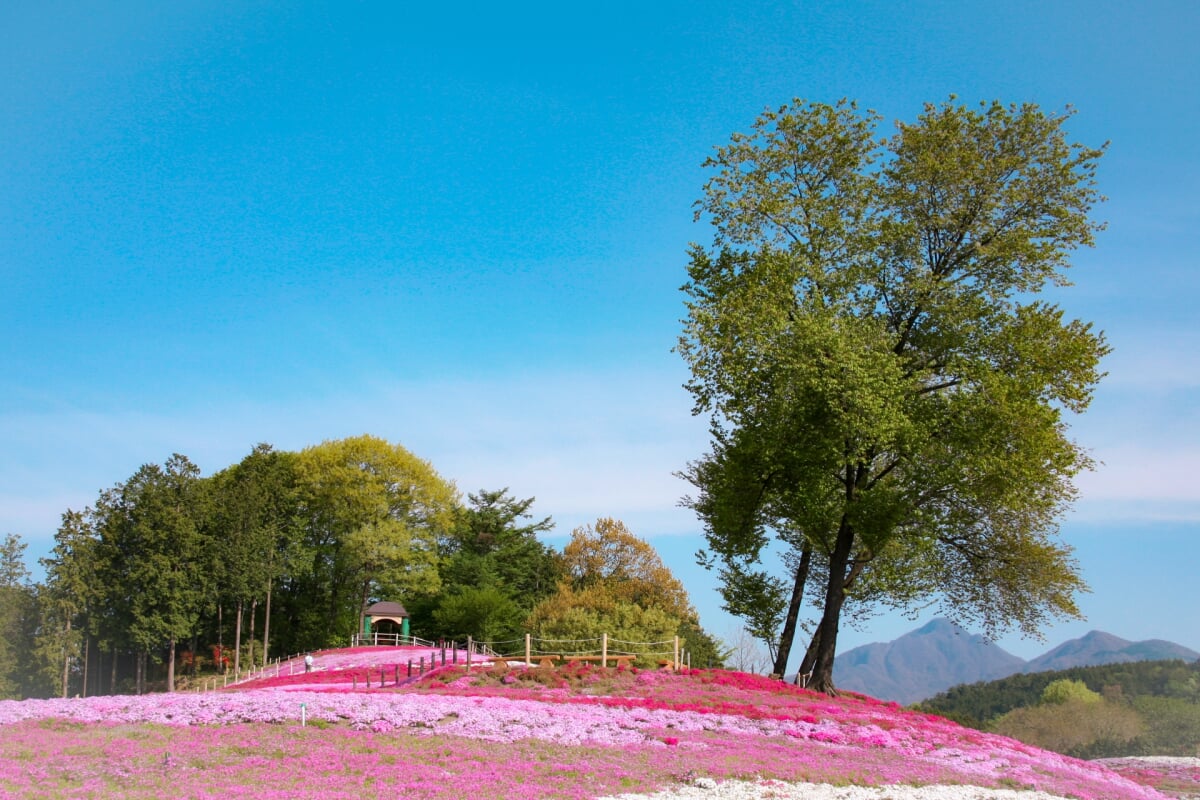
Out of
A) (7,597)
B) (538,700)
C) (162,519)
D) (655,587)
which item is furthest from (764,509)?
(7,597)

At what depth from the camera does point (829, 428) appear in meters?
27.5

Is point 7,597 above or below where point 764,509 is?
below

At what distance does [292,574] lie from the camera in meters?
64.3

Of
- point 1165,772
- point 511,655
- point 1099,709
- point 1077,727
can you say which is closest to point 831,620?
point 1165,772

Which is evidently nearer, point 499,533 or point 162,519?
point 162,519

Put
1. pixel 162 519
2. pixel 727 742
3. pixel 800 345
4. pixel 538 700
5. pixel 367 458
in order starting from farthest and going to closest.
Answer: pixel 367 458, pixel 162 519, pixel 800 345, pixel 538 700, pixel 727 742

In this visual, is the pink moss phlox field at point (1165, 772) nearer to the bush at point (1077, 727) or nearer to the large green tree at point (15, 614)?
the bush at point (1077, 727)

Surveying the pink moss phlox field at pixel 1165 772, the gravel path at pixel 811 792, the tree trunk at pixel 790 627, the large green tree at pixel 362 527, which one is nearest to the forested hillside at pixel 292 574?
the large green tree at pixel 362 527

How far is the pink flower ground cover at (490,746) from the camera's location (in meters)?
14.5

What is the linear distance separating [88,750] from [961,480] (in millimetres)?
23929

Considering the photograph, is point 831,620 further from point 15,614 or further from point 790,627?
point 15,614

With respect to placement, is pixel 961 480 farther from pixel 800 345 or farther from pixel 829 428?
pixel 800 345

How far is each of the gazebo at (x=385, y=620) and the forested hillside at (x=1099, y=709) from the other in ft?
103

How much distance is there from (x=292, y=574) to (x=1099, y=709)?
49.3 meters
